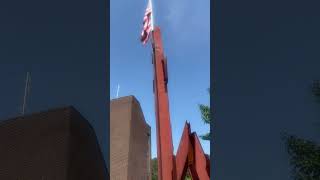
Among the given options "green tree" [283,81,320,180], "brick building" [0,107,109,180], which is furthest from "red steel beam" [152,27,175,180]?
"green tree" [283,81,320,180]

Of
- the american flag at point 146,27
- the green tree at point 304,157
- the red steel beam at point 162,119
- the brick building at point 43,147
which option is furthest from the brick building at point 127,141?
the green tree at point 304,157

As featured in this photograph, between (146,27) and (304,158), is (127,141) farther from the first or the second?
(304,158)

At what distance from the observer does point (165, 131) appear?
24.0 meters

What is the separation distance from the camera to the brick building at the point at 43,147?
17891 mm

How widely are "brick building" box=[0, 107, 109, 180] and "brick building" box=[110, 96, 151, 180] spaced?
2630 cm

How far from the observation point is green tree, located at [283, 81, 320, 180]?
48.6 ft

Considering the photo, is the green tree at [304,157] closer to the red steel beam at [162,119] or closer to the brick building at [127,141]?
the red steel beam at [162,119]

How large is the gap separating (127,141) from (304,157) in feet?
108

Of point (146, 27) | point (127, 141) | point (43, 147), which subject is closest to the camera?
point (43, 147)

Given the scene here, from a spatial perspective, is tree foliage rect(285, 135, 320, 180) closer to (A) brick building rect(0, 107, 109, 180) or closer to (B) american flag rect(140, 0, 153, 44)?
(A) brick building rect(0, 107, 109, 180)

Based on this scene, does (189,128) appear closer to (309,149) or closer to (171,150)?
(171,150)

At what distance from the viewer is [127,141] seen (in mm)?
47219

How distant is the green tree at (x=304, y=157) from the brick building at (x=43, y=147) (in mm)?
7381

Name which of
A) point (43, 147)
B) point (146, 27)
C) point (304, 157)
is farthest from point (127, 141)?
point (304, 157)
